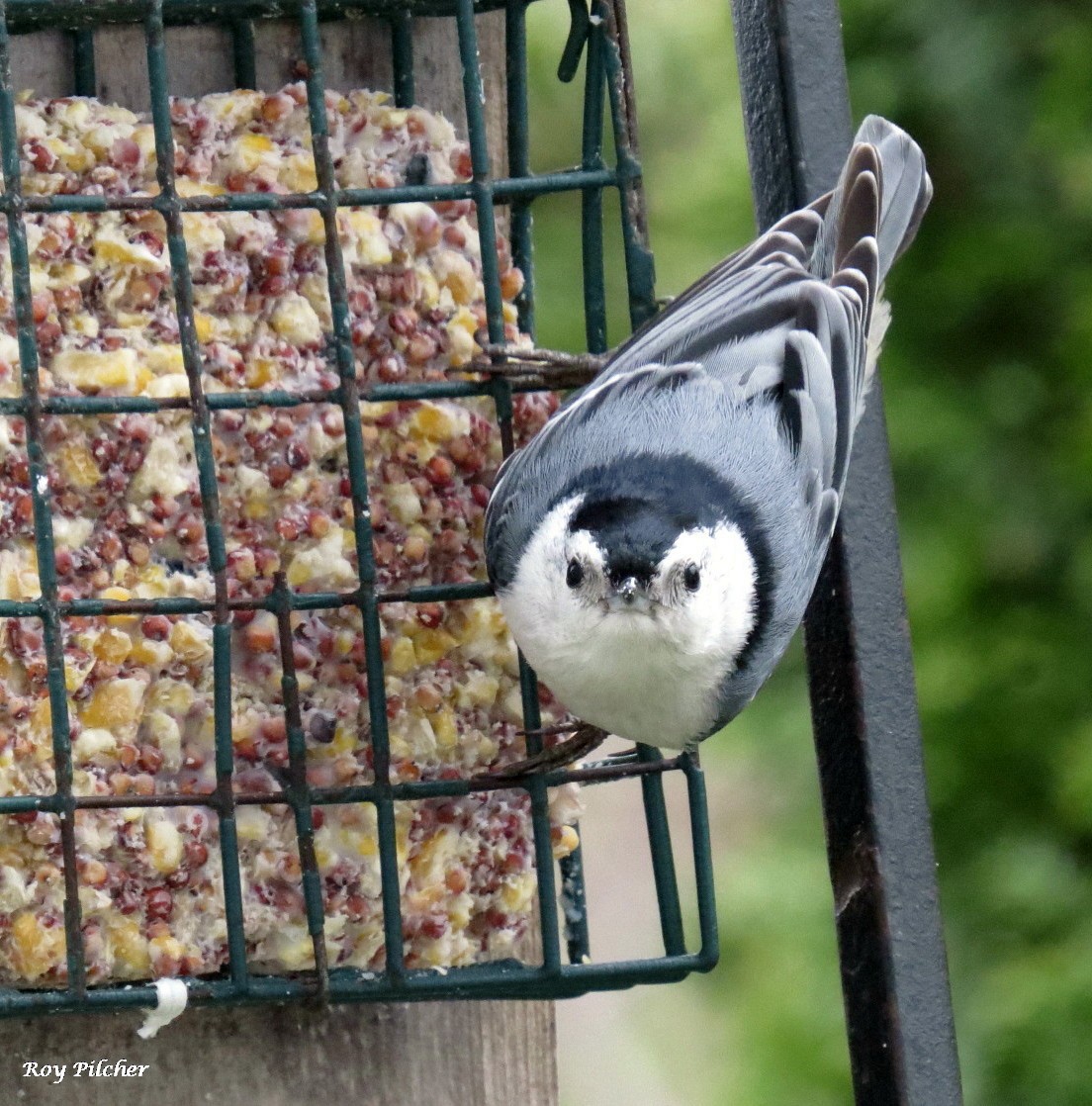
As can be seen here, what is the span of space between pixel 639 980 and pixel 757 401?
78cm

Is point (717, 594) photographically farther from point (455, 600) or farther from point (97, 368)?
point (97, 368)

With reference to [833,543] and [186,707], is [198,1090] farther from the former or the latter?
[833,543]

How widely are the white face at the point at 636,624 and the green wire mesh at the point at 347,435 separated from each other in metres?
0.19

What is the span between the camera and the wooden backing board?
236 centimetres

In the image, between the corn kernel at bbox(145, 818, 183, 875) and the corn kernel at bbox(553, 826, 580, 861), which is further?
the corn kernel at bbox(553, 826, 580, 861)

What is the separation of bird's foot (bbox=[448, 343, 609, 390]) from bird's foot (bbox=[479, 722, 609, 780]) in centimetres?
47

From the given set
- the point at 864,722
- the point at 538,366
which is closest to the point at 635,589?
the point at 864,722

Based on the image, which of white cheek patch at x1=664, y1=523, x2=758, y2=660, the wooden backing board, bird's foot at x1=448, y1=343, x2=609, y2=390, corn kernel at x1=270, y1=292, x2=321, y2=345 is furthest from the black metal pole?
corn kernel at x1=270, y1=292, x2=321, y2=345

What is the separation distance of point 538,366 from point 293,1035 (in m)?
0.94

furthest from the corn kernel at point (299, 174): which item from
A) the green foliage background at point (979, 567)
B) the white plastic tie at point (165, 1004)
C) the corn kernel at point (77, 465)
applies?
the green foliage background at point (979, 567)

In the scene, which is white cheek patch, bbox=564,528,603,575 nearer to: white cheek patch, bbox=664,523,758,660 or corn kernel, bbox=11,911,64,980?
white cheek patch, bbox=664,523,758,660

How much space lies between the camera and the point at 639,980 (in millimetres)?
2463

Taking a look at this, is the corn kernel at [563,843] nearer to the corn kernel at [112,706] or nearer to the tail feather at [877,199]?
the corn kernel at [112,706]

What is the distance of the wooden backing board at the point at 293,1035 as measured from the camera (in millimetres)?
2363
